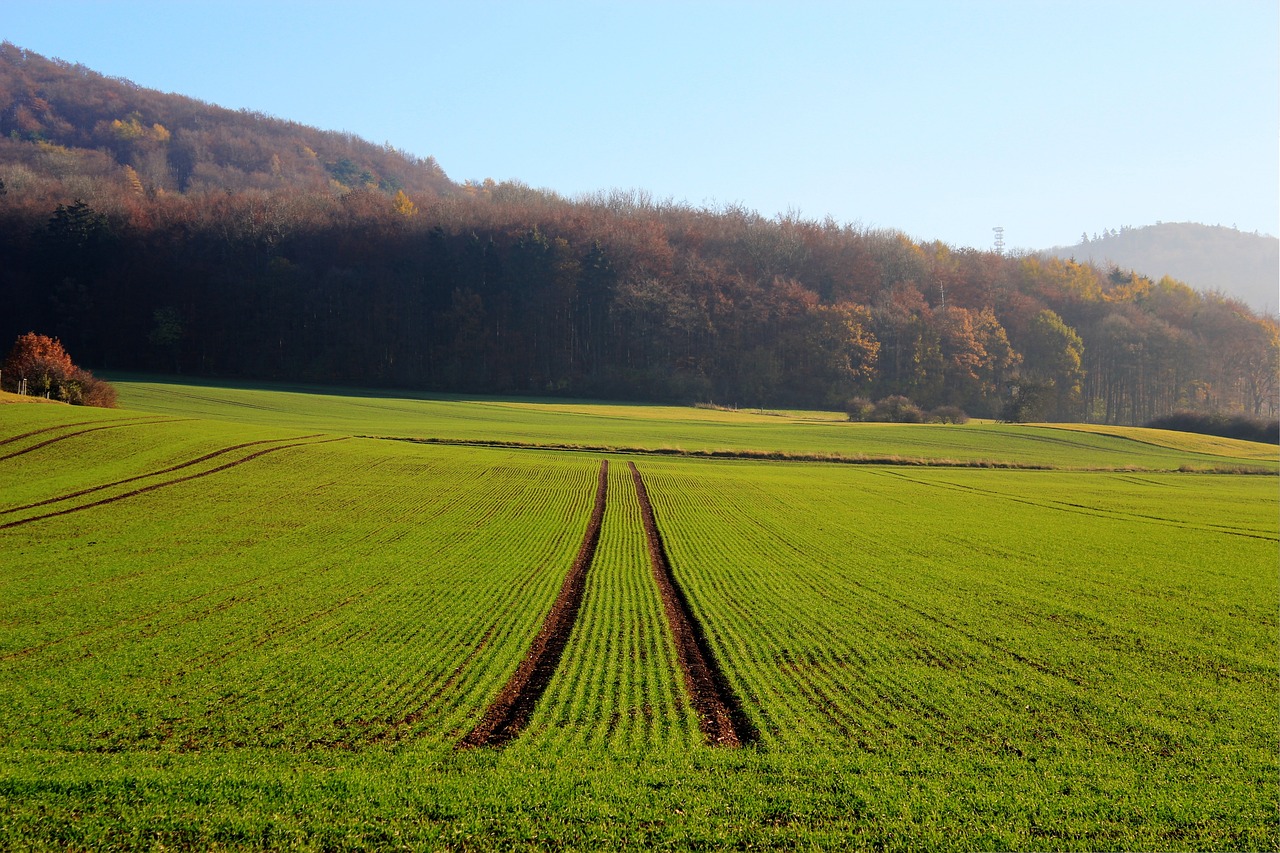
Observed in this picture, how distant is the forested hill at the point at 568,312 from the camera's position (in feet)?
349

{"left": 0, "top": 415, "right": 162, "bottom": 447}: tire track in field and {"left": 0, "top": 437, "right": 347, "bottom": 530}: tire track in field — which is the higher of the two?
{"left": 0, "top": 415, "right": 162, "bottom": 447}: tire track in field

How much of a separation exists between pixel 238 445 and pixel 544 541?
22084mm

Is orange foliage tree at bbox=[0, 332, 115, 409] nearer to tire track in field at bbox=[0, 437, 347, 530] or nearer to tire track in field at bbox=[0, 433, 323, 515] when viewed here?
tire track in field at bbox=[0, 433, 323, 515]

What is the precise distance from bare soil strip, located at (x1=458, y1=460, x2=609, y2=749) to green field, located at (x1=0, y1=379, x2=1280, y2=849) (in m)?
0.28

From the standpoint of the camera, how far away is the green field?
28.4ft

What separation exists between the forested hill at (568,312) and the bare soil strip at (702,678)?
86.9 metres

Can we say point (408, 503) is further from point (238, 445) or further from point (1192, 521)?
point (1192, 521)

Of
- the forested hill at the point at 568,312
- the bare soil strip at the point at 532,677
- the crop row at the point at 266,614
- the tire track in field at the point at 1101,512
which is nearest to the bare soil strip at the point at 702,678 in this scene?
the bare soil strip at the point at 532,677

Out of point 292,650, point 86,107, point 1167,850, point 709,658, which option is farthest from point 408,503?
point 86,107

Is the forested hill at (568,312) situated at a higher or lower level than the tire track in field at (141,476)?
higher

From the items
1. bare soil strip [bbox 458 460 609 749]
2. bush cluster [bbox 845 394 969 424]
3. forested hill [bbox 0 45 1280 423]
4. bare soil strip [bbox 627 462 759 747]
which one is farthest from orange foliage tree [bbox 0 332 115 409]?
bush cluster [bbox 845 394 969 424]

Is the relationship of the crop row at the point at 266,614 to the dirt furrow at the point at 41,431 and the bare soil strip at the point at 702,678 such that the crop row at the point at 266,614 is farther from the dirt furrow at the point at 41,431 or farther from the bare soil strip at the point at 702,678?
the dirt furrow at the point at 41,431

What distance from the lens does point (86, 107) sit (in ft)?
634

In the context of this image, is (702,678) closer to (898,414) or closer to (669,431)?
(669,431)
